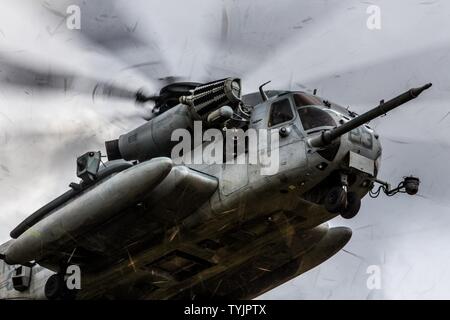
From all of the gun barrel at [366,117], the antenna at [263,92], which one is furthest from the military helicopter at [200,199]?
the antenna at [263,92]

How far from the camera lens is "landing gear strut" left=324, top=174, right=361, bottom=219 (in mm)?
16703

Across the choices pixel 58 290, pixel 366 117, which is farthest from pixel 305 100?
pixel 58 290

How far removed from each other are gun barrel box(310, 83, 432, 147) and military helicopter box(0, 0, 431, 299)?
0.8 inches

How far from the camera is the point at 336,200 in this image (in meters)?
16.8

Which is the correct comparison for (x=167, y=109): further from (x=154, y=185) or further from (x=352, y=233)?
(x=352, y=233)

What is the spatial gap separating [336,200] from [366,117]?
1530 millimetres

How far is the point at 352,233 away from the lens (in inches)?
811

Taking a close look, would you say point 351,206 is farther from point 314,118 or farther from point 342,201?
point 314,118

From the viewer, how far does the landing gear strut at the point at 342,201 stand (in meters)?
16.7

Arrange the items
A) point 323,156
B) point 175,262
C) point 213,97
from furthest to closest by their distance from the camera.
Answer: point 175,262, point 213,97, point 323,156

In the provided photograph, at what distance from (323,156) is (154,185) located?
3.03 meters
